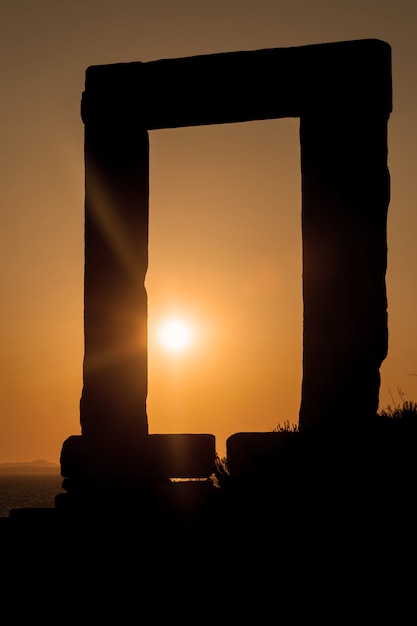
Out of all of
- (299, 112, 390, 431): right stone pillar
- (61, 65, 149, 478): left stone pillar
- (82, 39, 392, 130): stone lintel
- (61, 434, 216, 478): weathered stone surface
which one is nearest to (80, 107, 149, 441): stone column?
(61, 65, 149, 478): left stone pillar

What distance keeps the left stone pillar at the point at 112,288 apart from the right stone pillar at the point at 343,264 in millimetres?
1685

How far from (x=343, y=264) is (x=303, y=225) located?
55 centimetres

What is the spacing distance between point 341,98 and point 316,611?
5.38 meters

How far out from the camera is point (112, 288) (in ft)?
33.9

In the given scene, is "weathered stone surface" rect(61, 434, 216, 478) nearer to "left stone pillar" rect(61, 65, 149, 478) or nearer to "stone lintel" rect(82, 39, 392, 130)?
"left stone pillar" rect(61, 65, 149, 478)

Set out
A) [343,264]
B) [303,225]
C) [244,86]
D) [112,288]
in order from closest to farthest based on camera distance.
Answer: [343,264], [303,225], [244,86], [112,288]

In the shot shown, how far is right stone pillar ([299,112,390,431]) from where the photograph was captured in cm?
955

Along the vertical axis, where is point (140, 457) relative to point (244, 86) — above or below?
below

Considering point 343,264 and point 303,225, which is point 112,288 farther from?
point 343,264

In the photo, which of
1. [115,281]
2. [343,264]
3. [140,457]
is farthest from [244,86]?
[140,457]

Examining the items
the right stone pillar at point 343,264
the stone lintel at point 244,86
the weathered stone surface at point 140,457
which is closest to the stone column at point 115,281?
the weathered stone surface at point 140,457

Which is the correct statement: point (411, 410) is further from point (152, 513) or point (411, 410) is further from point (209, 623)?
point (209, 623)

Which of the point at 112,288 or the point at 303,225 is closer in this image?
the point at 303,225

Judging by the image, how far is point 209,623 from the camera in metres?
6.49
